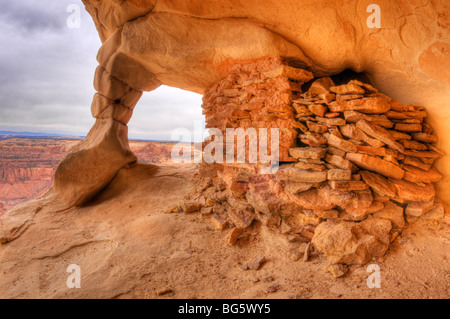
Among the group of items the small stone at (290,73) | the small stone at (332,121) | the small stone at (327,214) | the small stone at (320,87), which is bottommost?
the small stone at (327,214)

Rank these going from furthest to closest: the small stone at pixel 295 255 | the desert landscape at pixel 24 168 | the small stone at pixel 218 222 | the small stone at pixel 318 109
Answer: the desert landscape at pixel 24 168 → the small stone at pixel 218 222 → the small stone at pixel 318 109 → the small stone at pixel 295 255

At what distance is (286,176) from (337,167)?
58 centimetres

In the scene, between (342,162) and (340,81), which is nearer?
(342,162)

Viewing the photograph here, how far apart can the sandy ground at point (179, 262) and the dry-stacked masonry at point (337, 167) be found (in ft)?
0.64

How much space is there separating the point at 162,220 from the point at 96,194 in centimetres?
250

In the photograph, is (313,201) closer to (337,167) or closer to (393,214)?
(337,167)

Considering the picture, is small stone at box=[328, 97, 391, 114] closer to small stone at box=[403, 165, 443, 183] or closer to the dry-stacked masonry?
the dry-stacked masonry

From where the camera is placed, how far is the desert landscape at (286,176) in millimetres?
1969

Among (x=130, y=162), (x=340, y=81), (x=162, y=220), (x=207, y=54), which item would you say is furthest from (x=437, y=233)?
(x=130, y=162)

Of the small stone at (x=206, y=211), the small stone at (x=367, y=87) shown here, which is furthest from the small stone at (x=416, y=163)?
the small stone at (x=206, y=211)

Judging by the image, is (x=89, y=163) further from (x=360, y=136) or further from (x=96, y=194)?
(x=360, y=136)

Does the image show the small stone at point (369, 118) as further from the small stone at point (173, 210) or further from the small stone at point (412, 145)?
the small stone at point (173, 210)
